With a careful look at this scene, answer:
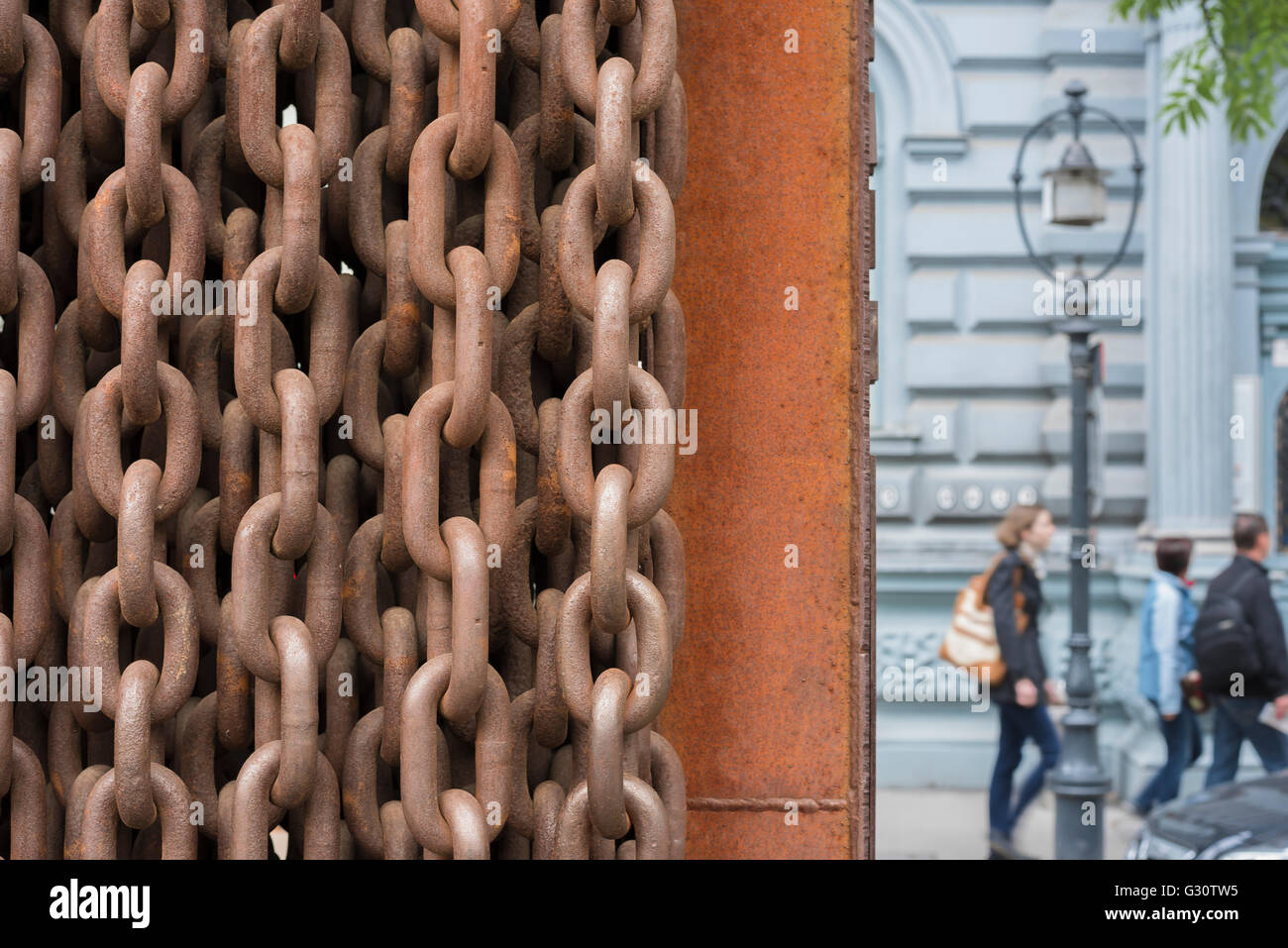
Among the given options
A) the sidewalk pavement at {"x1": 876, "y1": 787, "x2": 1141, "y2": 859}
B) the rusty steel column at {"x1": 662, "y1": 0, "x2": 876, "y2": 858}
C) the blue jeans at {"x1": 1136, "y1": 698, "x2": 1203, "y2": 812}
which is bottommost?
the sidewalk pavement at {"x1": 876, "y1": 787, "x2": 1141, "y2": 859}

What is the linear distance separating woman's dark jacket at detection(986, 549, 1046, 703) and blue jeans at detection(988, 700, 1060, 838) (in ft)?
0.32

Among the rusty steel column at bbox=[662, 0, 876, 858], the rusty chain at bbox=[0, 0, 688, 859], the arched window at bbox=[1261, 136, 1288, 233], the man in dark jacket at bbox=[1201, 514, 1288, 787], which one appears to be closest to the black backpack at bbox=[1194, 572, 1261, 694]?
the man in dark jacket at bbox=[1201, 514, 1288, 787]

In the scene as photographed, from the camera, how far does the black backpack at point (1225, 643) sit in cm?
646

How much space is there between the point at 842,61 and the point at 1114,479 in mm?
8315

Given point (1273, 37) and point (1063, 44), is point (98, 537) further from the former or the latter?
point (1063, 44)

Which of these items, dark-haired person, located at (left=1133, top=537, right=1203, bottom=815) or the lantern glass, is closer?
dark-haired person, located at (left=1133, top=537, right=1203, bottom=815)

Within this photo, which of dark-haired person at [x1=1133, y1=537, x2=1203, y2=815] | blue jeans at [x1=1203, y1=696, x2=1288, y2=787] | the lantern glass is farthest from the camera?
the lantern glass

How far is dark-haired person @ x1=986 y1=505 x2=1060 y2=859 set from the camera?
264 inches

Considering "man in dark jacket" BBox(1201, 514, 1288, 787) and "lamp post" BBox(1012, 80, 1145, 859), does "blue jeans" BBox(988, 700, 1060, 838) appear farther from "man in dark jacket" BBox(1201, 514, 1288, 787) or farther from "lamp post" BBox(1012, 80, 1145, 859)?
"man in dark jacket" BBox(1201, 514, 1288, 787)

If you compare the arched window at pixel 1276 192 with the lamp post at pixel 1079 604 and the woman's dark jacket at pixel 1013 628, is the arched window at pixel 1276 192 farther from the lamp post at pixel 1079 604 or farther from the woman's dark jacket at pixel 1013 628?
the woman's dark jacket at pixel 1013 628

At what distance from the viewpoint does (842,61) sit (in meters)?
1.37

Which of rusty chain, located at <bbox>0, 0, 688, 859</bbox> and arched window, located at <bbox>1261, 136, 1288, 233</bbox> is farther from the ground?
arched window, located at <bbox>1261, 136, 1288, 233</bbox>

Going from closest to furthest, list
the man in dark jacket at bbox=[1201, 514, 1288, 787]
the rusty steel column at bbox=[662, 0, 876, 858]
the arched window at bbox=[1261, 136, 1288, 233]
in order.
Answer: the rusty steel column at bbox=[662, 0, 876, 858] → the man in dark jacket at bbox=[1201, 514, 1288, 787] → the arched window at bbox=[1261, 136, 1288, 233]

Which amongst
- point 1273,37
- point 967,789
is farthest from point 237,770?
point 967,789
